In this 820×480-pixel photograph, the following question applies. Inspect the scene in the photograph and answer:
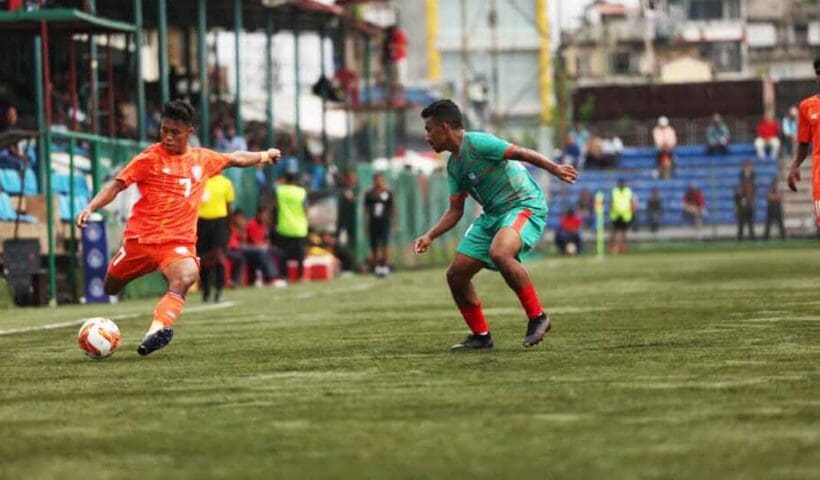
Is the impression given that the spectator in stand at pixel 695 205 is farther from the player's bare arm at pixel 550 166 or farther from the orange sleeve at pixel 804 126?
the player's bare arm at pixel 550 166

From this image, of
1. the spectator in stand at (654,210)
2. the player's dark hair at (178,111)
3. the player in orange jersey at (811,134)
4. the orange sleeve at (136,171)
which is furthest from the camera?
the spectator in stand at (654,210)

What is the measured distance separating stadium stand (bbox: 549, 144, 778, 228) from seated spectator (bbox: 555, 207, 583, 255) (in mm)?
4435

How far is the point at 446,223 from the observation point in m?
13.5

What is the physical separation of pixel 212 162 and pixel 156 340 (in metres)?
1.81

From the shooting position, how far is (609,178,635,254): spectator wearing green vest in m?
51.2

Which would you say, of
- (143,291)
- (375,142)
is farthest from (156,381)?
(375,142)

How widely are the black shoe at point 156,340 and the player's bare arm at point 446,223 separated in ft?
5.81

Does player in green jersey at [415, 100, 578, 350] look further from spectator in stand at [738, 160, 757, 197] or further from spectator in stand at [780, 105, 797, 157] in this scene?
spectator in stand at [780, 105, 797, 157]

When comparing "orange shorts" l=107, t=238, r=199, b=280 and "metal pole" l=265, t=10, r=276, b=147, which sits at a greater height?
"metal pole" l=265, t=10, r=276, b=147

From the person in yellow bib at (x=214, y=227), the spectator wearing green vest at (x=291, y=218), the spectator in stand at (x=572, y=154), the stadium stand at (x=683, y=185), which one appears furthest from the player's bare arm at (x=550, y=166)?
the spectator in stand at (x=572, y=154)

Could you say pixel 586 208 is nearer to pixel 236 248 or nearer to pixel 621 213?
pixel 621 213

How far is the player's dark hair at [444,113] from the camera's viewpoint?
1298 cm

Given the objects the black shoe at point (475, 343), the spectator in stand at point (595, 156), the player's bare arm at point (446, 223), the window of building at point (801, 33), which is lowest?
the spectator in stand at point (595, 156)

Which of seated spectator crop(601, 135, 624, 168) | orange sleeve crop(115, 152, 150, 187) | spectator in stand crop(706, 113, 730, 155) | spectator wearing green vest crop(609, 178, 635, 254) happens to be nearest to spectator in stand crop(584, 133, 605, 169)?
seated spectator crop(601, 135, 624, 168)
